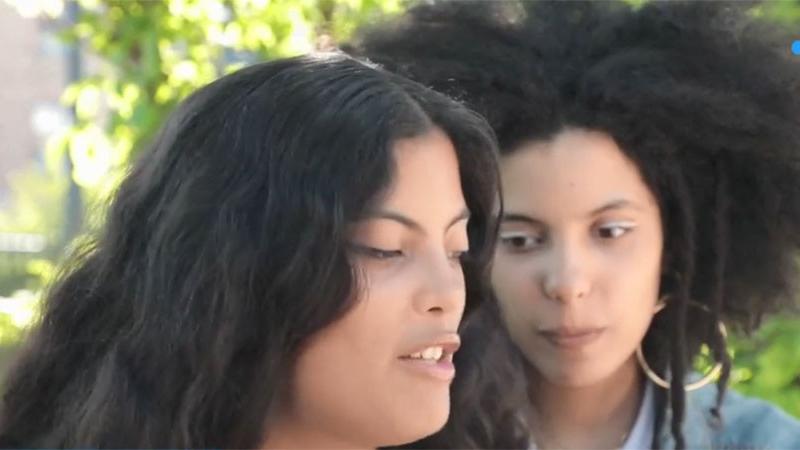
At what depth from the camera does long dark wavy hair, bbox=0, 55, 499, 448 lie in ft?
4.85

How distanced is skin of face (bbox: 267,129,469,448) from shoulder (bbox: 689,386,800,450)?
33.0 inches

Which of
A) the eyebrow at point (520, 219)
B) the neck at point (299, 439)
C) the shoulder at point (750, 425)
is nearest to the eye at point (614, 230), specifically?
the eyebrow at point (520, 219)

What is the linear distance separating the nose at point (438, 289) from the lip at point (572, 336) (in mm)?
569

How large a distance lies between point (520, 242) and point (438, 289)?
24.0 inches

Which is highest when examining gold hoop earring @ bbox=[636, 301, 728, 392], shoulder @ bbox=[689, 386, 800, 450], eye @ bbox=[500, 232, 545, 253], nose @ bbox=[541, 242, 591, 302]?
eye @ bbox=[500, 232, 545, 253]

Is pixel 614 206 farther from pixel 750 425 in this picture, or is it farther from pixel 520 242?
pixel 750 425

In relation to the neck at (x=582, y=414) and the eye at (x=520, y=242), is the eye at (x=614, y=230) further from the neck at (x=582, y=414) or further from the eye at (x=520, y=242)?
the neck at (x=582, y=414)

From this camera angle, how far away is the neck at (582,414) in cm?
221

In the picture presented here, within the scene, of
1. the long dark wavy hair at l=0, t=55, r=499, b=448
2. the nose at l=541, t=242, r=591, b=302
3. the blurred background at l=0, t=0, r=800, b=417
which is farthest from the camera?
the blurred background at l=0, t=0, r=800, b=417

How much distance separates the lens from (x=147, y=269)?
1.54 m

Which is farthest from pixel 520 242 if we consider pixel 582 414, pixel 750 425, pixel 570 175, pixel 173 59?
pixel 173 59

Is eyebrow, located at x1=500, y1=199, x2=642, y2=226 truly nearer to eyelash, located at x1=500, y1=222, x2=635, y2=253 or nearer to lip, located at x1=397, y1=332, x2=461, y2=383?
A: eyelash, located at x1=500, y1=222, x2=635, y2=253

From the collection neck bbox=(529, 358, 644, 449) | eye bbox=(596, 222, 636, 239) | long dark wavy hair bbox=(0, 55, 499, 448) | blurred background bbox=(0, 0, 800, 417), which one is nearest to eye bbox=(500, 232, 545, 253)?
eye bbox=(596, 222, 636, 239)

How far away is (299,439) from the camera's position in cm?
157
